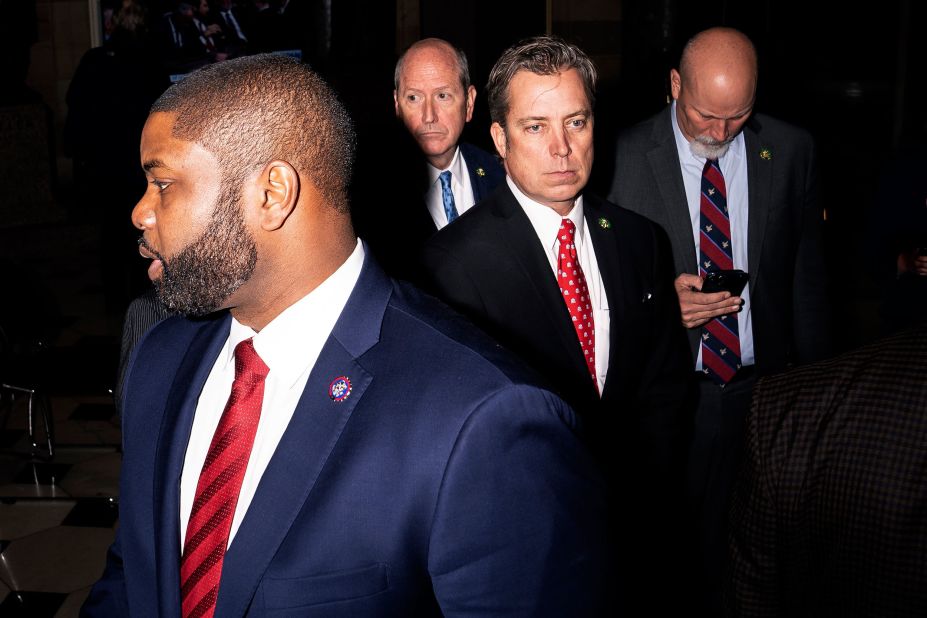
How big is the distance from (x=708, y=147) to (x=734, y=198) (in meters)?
0.21

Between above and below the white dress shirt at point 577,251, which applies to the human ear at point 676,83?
above

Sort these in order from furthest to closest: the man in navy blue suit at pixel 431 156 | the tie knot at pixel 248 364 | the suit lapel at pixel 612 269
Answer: the man in navy blue suit at pixel 431 156 < the suit lapel at pixel 612 269 < the tie knot at pixel 248 364

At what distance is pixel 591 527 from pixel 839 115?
53.0ft

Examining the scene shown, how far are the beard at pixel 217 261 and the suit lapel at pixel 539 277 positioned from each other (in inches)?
49.2

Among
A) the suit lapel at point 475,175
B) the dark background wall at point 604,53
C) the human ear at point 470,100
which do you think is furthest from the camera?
the dark background wall at point 604,53

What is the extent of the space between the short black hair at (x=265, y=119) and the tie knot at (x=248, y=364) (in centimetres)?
26

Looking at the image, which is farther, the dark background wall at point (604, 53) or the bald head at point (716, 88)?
the dark background wall at point (604, 53)

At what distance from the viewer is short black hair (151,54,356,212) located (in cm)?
142

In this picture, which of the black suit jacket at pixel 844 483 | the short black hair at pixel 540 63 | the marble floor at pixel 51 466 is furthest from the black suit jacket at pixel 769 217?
the marble floor at pixel 51 466

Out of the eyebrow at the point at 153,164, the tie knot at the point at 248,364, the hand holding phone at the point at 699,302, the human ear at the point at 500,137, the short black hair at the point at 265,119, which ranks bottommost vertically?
the hand holding phone at the point at 699,302

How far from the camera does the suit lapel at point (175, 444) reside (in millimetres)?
1493

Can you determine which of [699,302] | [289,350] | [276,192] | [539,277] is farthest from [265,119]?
[699,302]

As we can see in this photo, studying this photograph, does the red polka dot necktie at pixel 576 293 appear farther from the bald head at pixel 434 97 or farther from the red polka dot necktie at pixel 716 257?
A: the bald head at pixel 434 97

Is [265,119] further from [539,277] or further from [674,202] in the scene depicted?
[674,202]
